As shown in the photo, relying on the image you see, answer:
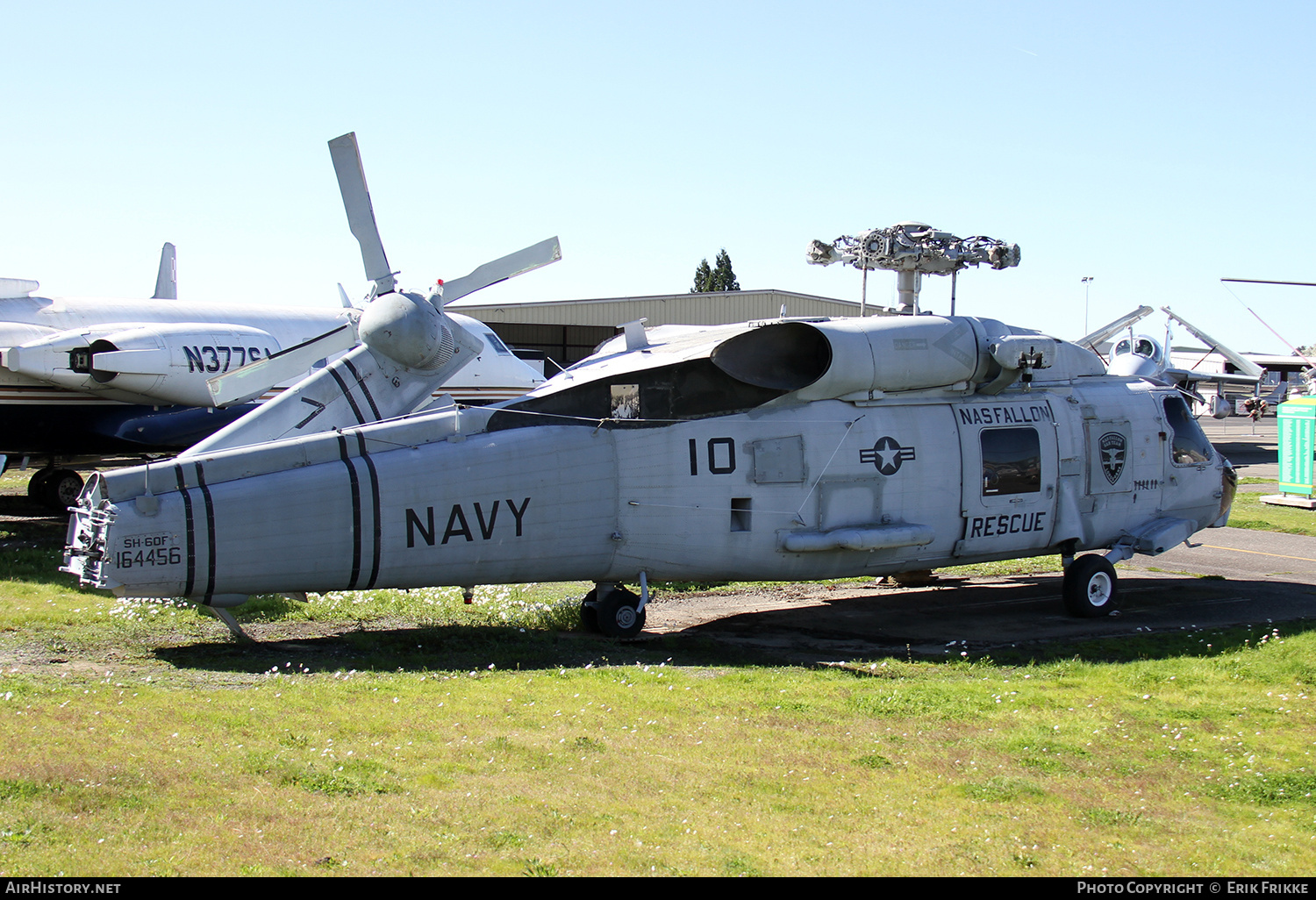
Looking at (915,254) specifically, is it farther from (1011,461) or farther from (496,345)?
(496,345)

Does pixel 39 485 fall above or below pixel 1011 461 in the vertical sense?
below

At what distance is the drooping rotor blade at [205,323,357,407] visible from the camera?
12.3m

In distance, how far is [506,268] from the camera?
1374 centimetres

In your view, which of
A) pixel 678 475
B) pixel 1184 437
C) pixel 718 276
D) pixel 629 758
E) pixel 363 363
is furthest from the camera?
pixel 718 276

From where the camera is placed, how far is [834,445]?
11906 mm

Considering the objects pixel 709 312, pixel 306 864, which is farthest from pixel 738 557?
pixel 709 312

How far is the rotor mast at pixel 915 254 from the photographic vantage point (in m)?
15.3

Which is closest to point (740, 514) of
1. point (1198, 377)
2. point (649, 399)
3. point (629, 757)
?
point (649, 399)

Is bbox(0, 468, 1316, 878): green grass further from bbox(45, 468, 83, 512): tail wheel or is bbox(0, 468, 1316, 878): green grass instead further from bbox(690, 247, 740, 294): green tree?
bbox(690, 247, 740, 294): green tree

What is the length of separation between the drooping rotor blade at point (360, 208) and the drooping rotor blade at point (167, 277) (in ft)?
49.0

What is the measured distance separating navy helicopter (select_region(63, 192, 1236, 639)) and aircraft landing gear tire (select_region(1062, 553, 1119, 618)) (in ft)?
0.09

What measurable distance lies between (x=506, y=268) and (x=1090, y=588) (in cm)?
820

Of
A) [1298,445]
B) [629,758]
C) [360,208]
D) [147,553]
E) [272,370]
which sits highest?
[360,208]

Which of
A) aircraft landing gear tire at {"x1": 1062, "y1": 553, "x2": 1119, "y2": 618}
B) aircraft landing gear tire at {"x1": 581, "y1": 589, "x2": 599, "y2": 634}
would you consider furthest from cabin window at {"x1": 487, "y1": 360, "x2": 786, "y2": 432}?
aircraft landing gear tire at {"x1": 1062, "y1": 553, "x2": 1119, "y2": 618}
